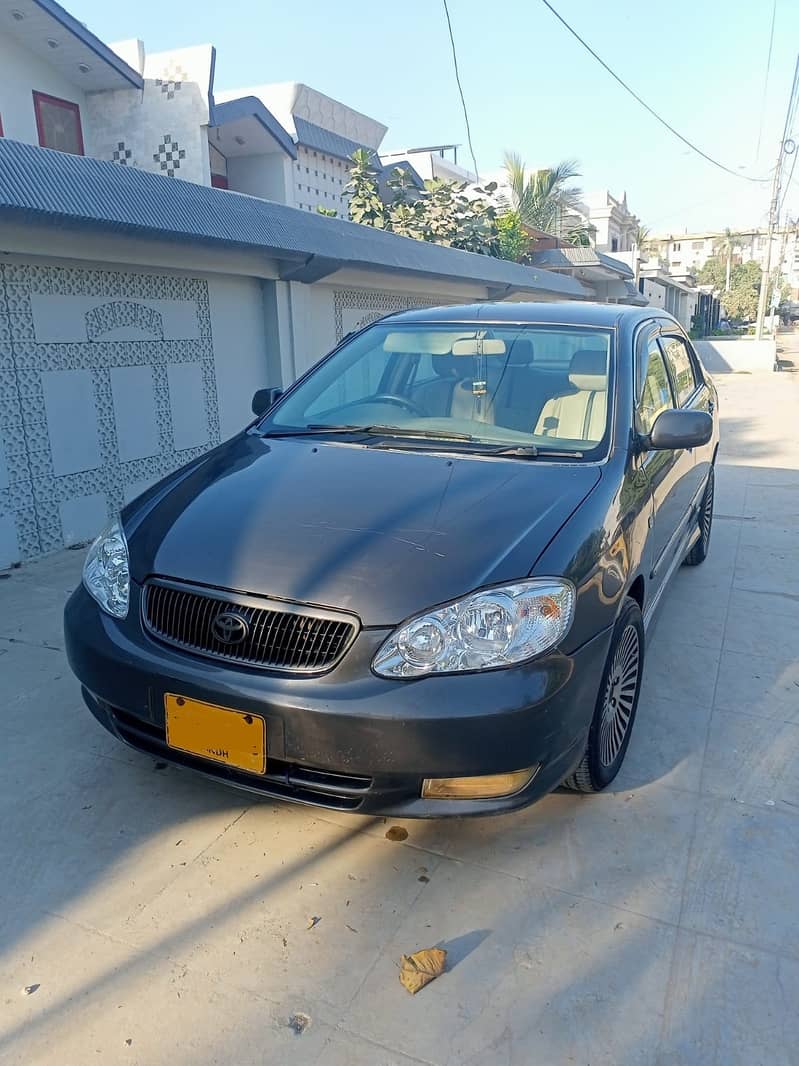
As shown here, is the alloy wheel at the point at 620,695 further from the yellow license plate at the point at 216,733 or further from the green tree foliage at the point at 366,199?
the green tree foliage at the point at 366,199

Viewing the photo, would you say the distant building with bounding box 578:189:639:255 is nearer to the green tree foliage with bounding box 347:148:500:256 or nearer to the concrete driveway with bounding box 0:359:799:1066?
the green tree foliage with bounding box 347:148:500:256

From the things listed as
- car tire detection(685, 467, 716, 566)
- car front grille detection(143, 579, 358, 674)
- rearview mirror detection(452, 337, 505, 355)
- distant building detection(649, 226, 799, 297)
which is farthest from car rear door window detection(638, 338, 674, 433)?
distant building detection(649, 226, 799, 297)

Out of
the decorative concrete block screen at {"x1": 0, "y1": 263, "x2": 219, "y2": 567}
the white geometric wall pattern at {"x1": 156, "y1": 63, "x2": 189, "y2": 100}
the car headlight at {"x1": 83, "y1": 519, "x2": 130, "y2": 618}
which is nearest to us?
the car headlight at {"x1": 83, "y1": 519, "x2": 130, "y2": 618}

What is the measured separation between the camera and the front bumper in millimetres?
2045

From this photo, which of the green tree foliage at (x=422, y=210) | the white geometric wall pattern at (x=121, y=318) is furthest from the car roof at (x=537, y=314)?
the green tree foliage at (x=422, y=210)

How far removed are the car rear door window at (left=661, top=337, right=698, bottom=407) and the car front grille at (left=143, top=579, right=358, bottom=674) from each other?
108 inches

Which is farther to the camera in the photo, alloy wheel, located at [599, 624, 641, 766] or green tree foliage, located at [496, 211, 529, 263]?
green tree foliage, located at [496, 211, 529, 263]

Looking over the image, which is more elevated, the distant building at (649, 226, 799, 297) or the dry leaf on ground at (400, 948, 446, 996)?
the distant building at (649, 226, 799, 297)

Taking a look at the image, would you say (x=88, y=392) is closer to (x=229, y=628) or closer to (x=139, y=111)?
(x=229, y=628)

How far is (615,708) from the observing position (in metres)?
2.76

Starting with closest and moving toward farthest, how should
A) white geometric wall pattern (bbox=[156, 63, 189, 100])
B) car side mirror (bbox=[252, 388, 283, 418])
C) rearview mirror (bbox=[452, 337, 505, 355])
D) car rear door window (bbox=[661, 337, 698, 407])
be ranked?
rearview mirror (bbox=[452, 337, 505, 355]), car side mirror (bbox=[252, 388, 283, 418]), car rear door window (bbox=[661, 337, 698, 407]), white geometric wall pattern (bbox=[156, 63, 189, 100])

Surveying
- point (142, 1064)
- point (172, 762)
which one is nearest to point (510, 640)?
point (172, 762)

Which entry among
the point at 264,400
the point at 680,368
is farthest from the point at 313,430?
the point at 680,368

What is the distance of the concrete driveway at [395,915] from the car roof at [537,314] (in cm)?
178
